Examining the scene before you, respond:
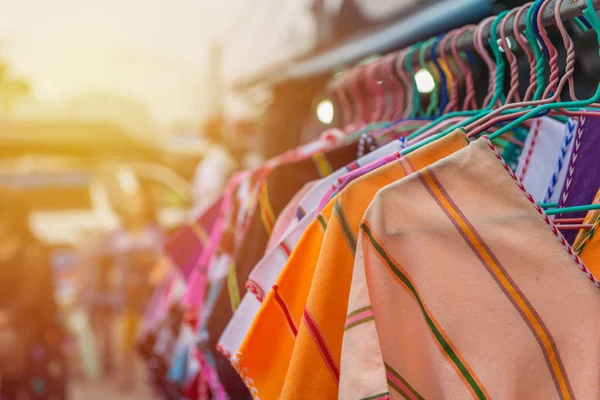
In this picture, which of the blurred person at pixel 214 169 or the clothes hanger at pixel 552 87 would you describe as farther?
the blurred person at pixel 214 169

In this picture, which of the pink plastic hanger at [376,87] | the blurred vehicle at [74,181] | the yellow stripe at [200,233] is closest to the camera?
the pink plastic hanger at [376,87]

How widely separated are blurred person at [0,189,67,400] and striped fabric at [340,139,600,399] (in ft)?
7.24

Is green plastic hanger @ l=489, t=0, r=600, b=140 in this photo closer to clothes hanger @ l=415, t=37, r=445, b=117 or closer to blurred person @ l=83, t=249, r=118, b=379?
clothes hanger @ l=415, t=37, r=445, b=117

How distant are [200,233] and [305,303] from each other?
25.7 inches

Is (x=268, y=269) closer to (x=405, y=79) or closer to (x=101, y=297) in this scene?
(x=405, y=79)

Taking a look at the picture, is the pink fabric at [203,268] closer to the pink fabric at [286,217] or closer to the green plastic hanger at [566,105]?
the pink fabric at [286,217]

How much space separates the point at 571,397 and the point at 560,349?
1.6 inches

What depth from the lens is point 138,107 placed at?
6594 millimetres

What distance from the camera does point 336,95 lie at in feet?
4.11

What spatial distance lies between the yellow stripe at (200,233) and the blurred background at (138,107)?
0.33 meters

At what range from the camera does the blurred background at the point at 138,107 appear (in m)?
1.67

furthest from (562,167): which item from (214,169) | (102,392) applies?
(102,392)

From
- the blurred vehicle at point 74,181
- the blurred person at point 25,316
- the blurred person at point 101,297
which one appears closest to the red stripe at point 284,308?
the blurred person at point 25,316

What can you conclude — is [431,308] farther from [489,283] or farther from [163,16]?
[163,16]
